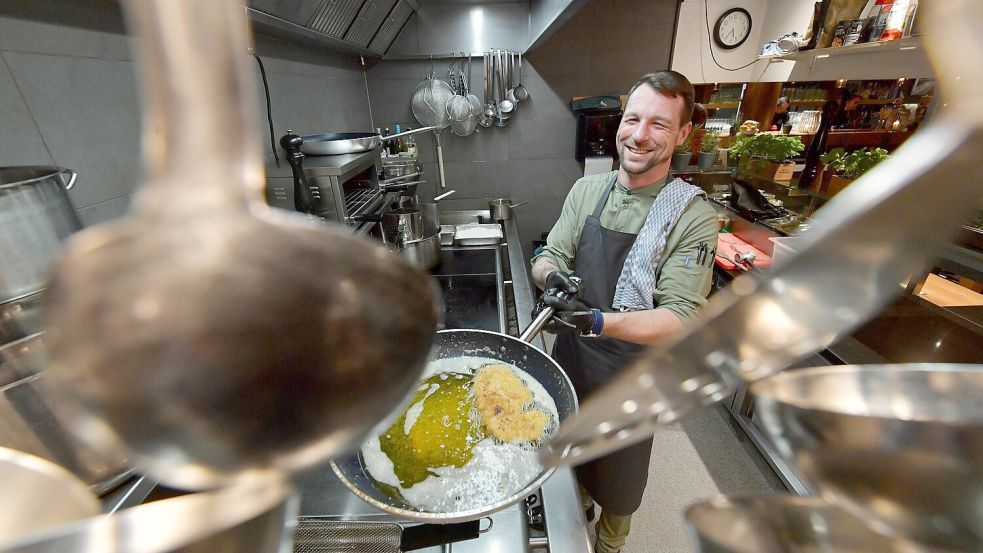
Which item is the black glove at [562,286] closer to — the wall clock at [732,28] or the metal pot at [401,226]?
the metal pot at [401,226]

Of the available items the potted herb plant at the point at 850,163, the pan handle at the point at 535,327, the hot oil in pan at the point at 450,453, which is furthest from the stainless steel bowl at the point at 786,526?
the potted herb plant at the point at 850,163

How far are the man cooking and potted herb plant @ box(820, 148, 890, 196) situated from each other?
93 cm

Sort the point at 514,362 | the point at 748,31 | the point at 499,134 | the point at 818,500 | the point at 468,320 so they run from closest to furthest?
the point at 818,500, the point at 514,362, the point at 468,320, the point at 748,31, the point at 499,134

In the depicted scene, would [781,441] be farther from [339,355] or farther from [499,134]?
[499,134]

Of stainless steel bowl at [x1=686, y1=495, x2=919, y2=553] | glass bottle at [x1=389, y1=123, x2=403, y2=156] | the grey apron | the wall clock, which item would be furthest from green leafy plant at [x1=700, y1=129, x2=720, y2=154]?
stainless steel bowl at [x1=686, y1=495, x2=919, y2=553]

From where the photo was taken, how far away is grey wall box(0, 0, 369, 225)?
741mm

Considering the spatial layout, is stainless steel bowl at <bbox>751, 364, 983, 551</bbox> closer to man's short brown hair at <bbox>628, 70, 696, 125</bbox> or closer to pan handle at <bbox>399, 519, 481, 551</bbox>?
pan handle at <bbox>399, 519, 481, 551</bbox>

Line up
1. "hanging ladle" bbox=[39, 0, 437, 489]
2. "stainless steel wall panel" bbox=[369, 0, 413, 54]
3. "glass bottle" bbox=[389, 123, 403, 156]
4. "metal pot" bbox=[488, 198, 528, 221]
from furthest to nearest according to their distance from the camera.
A: "glass bottle" bbox=[389, 123, 403, 156] < "metal pot" bbox=[488, 198, 528, 221] < "stainless steel wall panel" bbox=[369, 0, 413, 54] < "hanging ladle" bbox=[39, 0, 437, 489]

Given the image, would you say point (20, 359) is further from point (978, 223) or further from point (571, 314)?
point (978, 223)

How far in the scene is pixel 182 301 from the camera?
15 centimetres

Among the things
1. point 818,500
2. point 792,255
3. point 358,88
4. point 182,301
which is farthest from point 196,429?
point 358,88

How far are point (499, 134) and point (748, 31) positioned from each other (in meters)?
1.80

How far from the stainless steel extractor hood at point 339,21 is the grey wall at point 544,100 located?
0.45 metres

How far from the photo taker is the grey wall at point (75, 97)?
0.74m
